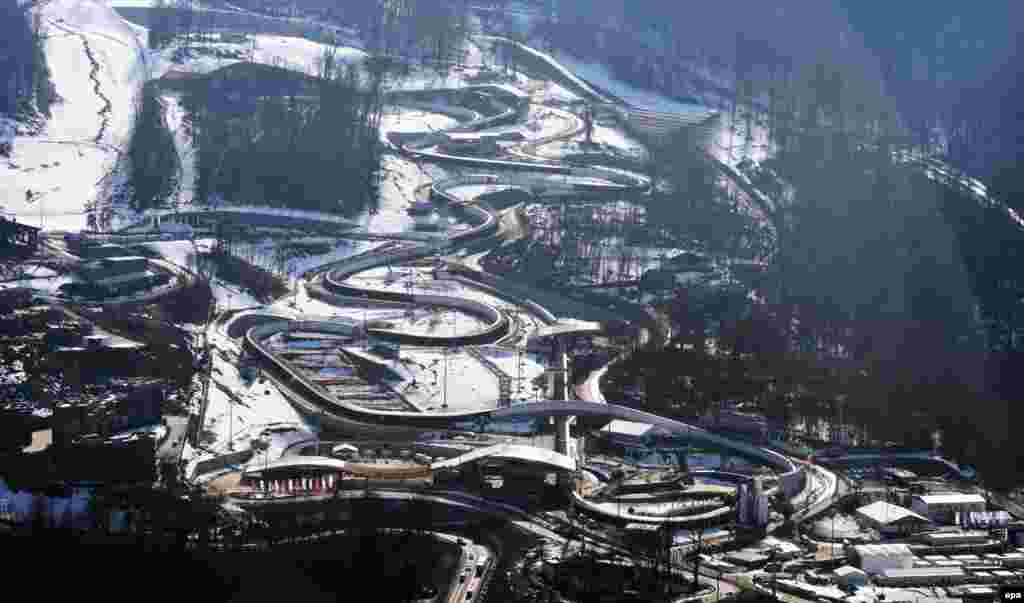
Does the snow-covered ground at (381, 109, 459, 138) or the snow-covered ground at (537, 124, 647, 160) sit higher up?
the snow-covered ground at (381, 109, 459, 138)

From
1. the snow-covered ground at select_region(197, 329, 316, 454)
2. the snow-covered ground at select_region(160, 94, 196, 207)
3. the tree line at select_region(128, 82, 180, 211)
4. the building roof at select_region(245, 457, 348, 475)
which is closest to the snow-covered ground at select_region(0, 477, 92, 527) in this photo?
the building roof at select_region(245, 457, 348, 475)

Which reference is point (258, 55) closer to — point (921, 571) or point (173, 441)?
point (173, 441)

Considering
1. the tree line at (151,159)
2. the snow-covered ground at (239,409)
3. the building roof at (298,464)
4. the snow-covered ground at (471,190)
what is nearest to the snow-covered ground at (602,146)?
the snow-covered ground at (471,190)

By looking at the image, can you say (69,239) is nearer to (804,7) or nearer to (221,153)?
(221,153)

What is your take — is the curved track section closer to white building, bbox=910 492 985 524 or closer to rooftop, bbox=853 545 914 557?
white building, bbox=910 492 985 524

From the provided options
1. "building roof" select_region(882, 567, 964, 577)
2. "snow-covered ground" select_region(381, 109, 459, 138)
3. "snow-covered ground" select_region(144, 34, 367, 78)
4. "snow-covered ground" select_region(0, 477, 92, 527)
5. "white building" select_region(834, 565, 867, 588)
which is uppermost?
"snow-covered ground" select_region(144, 34, 367, 78)

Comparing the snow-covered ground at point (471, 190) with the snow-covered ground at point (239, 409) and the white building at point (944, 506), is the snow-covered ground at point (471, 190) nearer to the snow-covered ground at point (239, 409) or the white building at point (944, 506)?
the snow-covered ground at point (239, 409)
